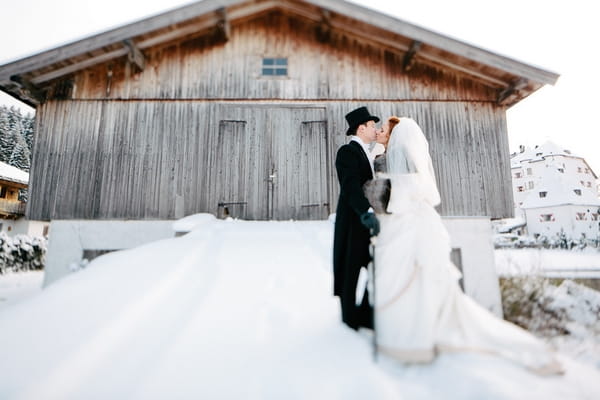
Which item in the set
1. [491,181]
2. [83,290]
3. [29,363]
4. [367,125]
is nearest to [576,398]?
[367,125]

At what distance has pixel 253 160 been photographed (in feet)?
21.9

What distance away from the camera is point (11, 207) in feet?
67.1

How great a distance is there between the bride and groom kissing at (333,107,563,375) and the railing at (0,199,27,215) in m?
26.5

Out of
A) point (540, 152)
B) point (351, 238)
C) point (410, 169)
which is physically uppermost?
point (540, 152)

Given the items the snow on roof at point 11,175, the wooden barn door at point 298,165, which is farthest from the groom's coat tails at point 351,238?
the snow on roof at point 11,175

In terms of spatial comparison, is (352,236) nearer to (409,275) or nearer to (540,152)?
(409,275)

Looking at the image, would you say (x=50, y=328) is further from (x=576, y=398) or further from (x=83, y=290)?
(x=576, y=398)

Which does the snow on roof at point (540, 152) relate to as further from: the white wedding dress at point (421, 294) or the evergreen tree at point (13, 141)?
the evergreen tree at point (13, 141)

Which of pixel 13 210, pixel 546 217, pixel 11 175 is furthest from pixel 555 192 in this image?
pixel 11 175

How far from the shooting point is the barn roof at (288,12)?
19.4 ft

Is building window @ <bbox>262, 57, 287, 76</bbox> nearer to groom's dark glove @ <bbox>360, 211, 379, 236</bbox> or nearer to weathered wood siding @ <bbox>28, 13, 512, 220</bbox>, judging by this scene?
weathered wood siding @ <bbox>28, 13, 512, 220</bbox>

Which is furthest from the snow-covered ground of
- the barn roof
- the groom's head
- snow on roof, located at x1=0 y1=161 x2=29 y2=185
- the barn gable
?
snow on roof, located at x1=0 y1=161 x2=29 y2=185

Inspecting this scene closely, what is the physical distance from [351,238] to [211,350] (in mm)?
1379

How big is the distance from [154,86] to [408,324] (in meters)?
7.06
